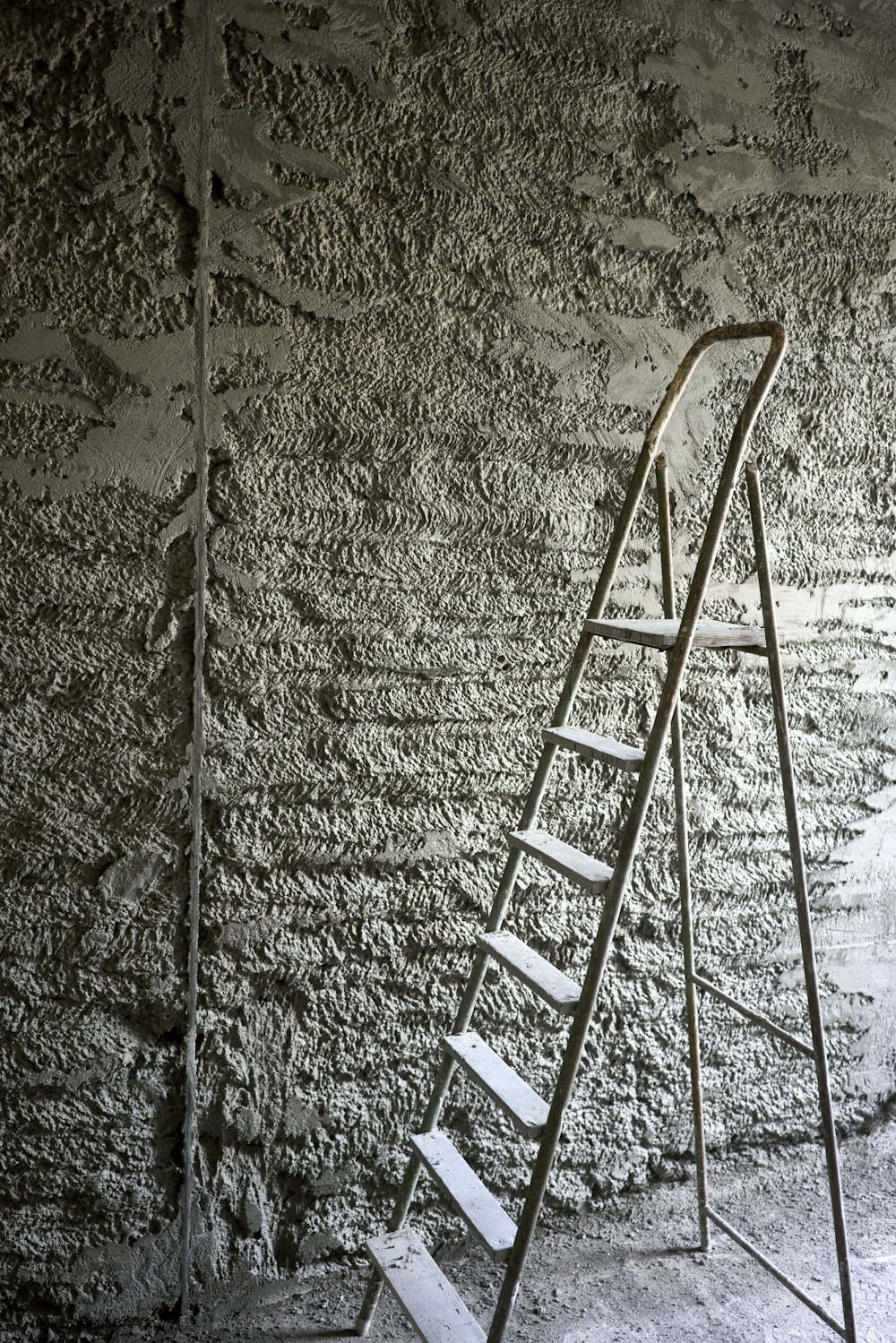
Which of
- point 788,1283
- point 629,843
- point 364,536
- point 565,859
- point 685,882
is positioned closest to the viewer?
point 629,843

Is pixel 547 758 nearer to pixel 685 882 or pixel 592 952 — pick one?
pixel 592 952

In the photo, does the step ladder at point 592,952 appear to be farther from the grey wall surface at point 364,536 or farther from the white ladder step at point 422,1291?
the grey wall surface at point 364,536

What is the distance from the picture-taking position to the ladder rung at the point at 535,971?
1552 mm

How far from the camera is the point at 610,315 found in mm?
2021

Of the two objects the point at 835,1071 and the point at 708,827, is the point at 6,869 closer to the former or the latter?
the point at 708,827

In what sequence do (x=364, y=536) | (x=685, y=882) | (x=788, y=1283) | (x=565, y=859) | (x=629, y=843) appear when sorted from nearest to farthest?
(x=629, y=843) < (x=565, y=859) < (x=788, y=1283) < (x=364, y=536) < (x=685, y=882)

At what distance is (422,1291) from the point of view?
1.70 metres

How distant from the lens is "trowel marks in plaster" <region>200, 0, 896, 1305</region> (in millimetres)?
1825

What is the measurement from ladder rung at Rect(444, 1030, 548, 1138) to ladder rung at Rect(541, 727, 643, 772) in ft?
Answer: 1.76

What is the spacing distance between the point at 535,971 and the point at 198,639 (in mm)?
798

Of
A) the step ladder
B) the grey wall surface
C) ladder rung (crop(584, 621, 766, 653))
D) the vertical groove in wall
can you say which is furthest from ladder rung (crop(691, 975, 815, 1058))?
the vertical groove in wall

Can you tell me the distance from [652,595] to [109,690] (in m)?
1.07

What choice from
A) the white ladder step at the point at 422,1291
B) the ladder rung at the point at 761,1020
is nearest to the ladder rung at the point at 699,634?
the ladder rung at the point at 761,1020

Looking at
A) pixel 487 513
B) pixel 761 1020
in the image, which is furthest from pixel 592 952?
pixel 487 513
